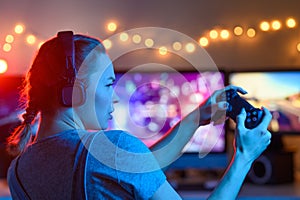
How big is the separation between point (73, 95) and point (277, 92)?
A: 121 centimetres

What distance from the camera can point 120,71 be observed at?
172 cm

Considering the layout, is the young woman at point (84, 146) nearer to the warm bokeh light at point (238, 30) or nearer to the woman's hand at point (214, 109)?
the woman's hand at point (214, 109)

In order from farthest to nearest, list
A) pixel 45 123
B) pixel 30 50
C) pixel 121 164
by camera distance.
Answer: pixel 30 50
pixel 45 123
pixel 121 164

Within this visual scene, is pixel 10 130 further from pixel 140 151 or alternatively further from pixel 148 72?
pixel 140 151

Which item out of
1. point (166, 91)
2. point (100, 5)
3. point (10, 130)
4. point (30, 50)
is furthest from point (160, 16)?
point (10, 130)

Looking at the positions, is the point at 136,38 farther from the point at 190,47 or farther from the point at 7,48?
the point at 7,48

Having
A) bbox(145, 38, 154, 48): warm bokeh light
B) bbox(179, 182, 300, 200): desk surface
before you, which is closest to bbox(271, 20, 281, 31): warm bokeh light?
bbox(145, 38, 154, 48): warm bokeh light

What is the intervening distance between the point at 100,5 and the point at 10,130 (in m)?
0.61

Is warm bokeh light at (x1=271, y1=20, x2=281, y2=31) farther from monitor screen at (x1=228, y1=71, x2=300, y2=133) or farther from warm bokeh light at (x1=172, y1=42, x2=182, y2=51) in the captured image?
warm bokeh light at (x1=172, y1=42, x2=182, y2=51)

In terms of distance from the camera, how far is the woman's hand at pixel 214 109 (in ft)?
3.11

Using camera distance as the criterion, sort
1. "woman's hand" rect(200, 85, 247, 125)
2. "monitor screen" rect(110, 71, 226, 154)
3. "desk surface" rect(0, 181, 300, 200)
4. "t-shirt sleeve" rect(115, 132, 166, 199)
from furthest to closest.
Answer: "monitor screen" rect(110, 71, 226, 154)
"desk surface" rect(0, 181, 300, 200)
"woman's hand" rect(200, 85, 247, 125)
"t-shirt sleeve" rect(115, 132, 166, 199)

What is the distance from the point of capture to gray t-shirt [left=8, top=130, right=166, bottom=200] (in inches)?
24.2

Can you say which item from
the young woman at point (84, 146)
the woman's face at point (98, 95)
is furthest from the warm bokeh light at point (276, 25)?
the woman's face at point (98, 95)

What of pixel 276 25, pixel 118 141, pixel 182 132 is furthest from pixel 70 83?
pixel 276 25
